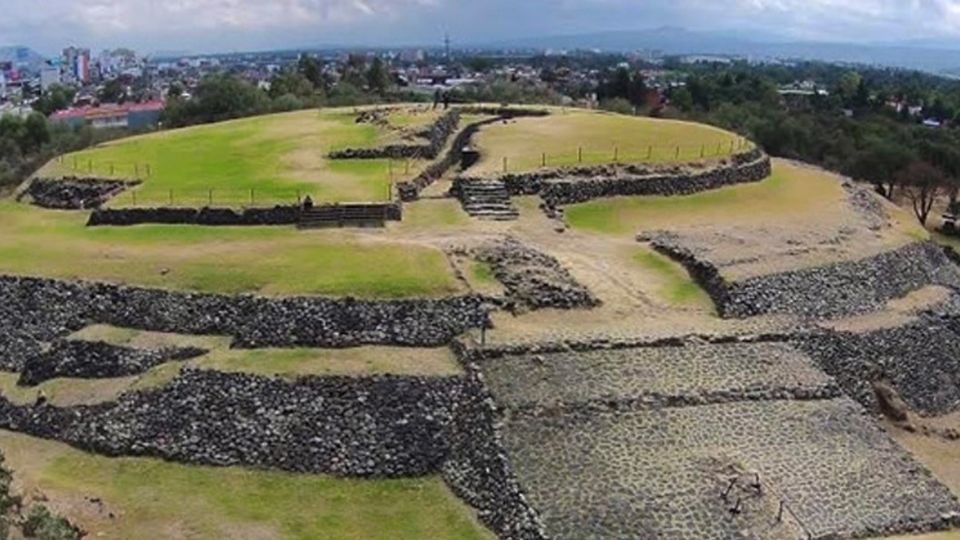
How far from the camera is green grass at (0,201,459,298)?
24594 millimetres

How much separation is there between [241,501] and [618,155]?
22.1 meters

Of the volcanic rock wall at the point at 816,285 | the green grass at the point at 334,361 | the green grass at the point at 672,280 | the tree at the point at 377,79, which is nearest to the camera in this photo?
the green grass at the point at 334,361

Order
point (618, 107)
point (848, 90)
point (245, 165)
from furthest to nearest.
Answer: point (848, 90)
point (618, 107)
point (245, 165)

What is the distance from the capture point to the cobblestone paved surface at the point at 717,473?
17797mm

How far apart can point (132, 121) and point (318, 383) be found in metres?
79.5

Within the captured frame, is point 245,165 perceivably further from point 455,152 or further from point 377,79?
point 377,79

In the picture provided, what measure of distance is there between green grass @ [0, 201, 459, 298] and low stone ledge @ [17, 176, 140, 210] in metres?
3.28

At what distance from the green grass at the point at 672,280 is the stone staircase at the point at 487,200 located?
4736 millimetres

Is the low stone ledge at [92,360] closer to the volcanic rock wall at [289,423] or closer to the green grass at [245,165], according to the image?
the volcanic rock wall at [289,423]

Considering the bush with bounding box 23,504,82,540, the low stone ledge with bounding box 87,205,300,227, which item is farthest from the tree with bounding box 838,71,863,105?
the bush with bounding box 23,504,82,540

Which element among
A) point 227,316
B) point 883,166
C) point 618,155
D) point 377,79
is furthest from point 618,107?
point 227,316

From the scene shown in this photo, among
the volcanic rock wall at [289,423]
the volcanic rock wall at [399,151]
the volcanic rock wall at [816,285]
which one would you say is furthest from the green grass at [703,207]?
the volcanic rock wall at [289,423]

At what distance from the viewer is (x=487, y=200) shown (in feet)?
107

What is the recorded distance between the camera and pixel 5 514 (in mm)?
18078
